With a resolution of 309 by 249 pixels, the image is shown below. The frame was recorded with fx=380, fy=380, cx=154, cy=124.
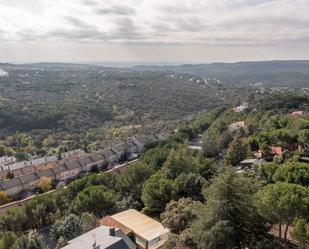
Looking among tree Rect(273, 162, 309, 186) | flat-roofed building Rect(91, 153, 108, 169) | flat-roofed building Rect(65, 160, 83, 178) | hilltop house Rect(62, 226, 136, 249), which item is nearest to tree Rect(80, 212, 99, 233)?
hilltop house Rect(62, 226, 136, 249)

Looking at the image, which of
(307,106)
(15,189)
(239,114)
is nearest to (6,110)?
(15,189)

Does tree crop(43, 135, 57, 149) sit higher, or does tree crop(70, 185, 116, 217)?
tree crop(70, 185, 116, 217)

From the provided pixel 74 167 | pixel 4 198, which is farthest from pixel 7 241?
pixel 74 167

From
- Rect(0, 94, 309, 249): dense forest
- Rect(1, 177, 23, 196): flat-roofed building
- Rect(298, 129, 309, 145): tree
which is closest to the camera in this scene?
Rect(0, 94, 309, 249): dense forest

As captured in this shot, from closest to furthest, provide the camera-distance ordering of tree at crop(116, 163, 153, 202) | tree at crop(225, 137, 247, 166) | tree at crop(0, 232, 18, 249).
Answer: tree at crop(0, 232, 18, 249)
tree at crop(116, 163, 153, 202)
tree at crop(225, 137, 247, 166)

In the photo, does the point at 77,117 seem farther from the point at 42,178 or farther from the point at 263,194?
the point at 263,194

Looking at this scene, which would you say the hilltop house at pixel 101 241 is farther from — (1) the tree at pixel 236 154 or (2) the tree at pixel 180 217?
(1) the tree at pixel 236 154

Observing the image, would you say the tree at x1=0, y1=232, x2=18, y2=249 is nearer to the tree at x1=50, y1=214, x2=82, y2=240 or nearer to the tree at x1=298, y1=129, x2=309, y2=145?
the tree at x1=50, y1=214, x2=82, y2=240
